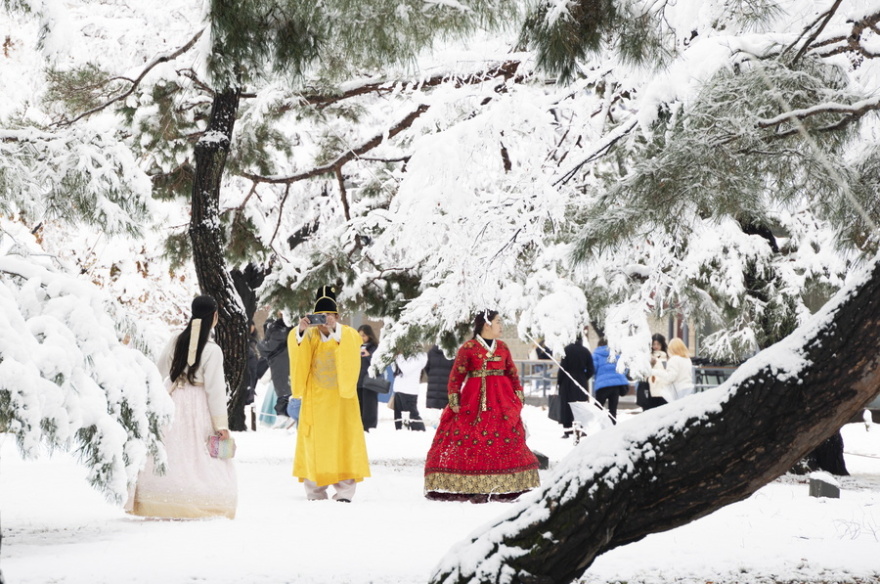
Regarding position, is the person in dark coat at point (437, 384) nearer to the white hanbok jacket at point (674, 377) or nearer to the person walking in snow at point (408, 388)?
the person walking in snow at point (408, 388)

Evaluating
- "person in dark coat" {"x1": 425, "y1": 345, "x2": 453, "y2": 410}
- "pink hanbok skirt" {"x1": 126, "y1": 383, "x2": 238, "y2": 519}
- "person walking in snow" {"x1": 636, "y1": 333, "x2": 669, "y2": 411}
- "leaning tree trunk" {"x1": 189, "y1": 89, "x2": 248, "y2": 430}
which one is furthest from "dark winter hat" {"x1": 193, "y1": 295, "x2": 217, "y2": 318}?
"person in dark coat" {"x1": 425, "y1": 345, "x2": 453, "y2": 410}

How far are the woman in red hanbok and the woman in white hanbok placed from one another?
2.38 metres

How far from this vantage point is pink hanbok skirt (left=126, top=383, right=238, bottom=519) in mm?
8438

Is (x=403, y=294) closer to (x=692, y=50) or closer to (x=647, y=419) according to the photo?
(x=692, y=50)

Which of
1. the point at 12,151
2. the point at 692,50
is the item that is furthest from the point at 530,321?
the point at 12,151

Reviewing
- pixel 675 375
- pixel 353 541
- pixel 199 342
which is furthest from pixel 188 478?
pixel 675 375

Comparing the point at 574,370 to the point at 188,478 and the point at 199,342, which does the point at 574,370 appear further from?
the point at 188,478

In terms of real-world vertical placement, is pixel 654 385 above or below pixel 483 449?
above

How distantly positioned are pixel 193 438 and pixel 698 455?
5.02 meters

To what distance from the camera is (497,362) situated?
10.6m

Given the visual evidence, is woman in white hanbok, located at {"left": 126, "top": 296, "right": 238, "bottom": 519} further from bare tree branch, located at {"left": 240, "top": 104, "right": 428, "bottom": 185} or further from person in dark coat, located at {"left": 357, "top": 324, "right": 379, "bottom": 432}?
person in dark coat, located at {"left": 357, "top": 324, "right": 379, "bottom": 432}

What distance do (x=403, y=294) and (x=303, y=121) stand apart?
240cm

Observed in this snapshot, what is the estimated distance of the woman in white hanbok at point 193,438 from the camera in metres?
8.45

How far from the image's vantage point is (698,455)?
4.50 m
